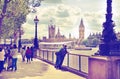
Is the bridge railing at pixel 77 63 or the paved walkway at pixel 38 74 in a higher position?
the bridge railing at pixel 77 63

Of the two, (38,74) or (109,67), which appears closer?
(109,67)

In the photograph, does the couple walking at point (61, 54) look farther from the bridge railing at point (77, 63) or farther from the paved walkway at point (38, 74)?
the paved walkway at point (38, 74)

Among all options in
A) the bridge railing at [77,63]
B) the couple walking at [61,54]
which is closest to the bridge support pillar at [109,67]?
the bridge railing at [77,63]

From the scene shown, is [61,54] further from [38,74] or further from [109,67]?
[109,67]

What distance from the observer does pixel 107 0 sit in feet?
51.2

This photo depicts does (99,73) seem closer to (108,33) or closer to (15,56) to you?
(108,33)

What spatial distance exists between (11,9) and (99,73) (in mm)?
24299

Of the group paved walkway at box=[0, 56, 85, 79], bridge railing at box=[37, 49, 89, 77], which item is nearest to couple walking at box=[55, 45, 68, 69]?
bridge railing at box=[37, 49, 89, 77]

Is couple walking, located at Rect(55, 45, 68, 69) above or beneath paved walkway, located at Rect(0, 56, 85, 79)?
above

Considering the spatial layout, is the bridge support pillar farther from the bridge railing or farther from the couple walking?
the couple walking

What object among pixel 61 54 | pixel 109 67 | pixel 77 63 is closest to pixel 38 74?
pixel 77 63

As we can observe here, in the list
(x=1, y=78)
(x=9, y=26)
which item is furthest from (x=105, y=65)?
(x=9, y=26)

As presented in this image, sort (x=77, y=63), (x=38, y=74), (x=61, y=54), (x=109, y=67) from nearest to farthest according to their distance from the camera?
(x=109, y=67) → (x=38, y=74) → (x=77, y=63) → (x=61, y=54)

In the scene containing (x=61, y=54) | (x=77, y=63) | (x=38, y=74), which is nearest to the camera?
(x=38, y=74)
